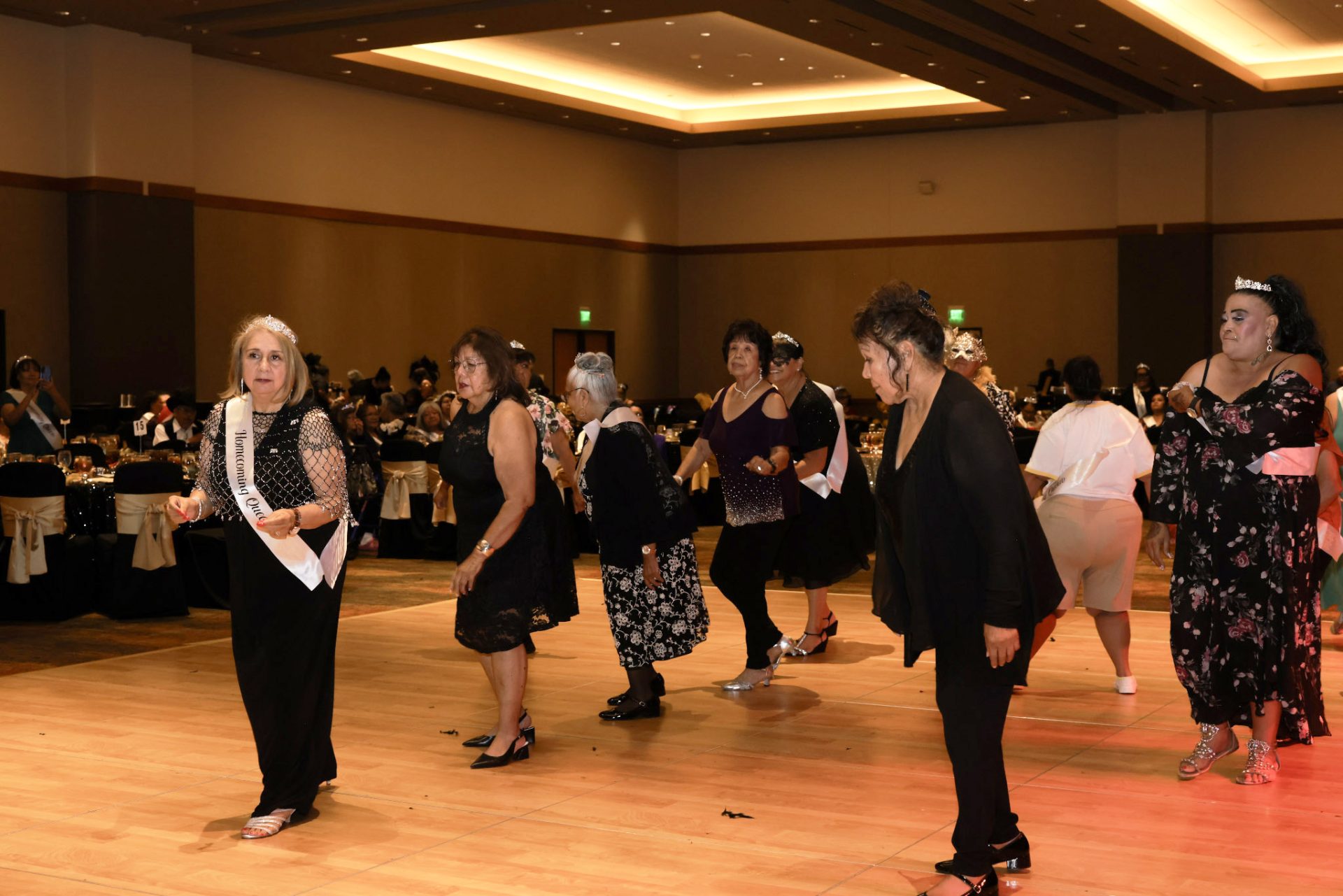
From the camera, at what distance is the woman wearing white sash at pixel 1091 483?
598 cm

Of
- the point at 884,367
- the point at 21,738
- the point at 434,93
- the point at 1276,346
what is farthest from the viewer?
the point at 434,93

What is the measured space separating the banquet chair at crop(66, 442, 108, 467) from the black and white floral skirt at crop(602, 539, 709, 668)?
638cm

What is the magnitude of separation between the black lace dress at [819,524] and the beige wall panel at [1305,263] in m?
15.3

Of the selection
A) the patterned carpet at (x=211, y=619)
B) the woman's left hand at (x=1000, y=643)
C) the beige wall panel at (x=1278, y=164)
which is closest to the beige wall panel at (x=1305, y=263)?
the beige wall panel at (x=1278, y=164)

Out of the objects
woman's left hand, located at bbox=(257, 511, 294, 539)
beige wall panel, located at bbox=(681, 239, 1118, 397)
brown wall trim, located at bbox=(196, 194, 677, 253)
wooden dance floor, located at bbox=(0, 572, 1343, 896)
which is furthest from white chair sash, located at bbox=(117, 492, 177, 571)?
beige wall panel, located at bbox=(681, 239, 1118, 397)

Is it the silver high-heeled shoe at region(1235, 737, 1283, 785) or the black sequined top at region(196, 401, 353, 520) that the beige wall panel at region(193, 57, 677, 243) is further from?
the silver high-heeled shoe at region(1235, 737, 1283, 785)

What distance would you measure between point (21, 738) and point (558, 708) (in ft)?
6.74

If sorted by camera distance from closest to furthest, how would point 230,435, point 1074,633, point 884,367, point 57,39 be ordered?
point 884,367 < point 230,435 < point 1074,633 < point 57,39

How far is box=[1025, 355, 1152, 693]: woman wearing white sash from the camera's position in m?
5.98

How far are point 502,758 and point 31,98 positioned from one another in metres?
12.6

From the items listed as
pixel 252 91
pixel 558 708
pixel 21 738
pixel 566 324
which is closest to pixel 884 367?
pixel 558 708

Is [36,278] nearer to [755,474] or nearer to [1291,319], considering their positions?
[755,474]

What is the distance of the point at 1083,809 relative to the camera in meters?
4.64

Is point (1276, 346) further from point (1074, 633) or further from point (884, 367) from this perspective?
point (1074, 633)
